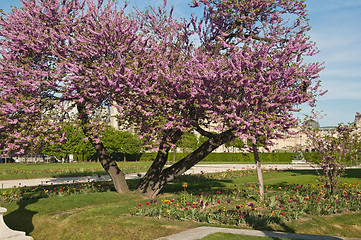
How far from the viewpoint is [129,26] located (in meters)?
12.2

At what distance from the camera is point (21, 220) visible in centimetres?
1073

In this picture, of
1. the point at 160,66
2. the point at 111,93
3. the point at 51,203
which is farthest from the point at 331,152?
the point at 51,203

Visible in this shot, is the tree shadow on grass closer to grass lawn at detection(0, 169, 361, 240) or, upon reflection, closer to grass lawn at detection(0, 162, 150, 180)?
grass lawn at detection(0, 169, 361, 240)

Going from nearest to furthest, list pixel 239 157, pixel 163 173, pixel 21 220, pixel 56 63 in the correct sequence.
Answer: pixel 21 220 < pixel 56 63 < pixel 163 173 < pixel 239 157

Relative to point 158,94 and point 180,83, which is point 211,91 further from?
point 158,94

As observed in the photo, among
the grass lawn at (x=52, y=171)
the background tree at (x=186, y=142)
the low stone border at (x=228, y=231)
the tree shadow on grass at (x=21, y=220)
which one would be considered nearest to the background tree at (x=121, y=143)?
the background tree at (x=186, y=142)

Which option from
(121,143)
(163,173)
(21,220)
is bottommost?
(21,220)

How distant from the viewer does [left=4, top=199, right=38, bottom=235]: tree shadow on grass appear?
10.2 metres

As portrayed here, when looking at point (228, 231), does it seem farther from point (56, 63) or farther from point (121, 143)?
point (121, 143)

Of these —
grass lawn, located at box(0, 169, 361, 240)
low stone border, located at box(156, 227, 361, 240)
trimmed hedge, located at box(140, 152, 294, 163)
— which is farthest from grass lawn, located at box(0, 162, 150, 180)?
trimmed hedge, located at box(140, 152, 294, 163)

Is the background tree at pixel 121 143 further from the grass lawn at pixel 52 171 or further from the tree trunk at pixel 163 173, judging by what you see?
the tree trunk at pixel 163 173

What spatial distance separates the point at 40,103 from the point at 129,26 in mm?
4563

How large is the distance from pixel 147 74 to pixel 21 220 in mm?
6489

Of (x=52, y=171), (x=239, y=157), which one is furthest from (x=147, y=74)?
(x=239, y=157)
